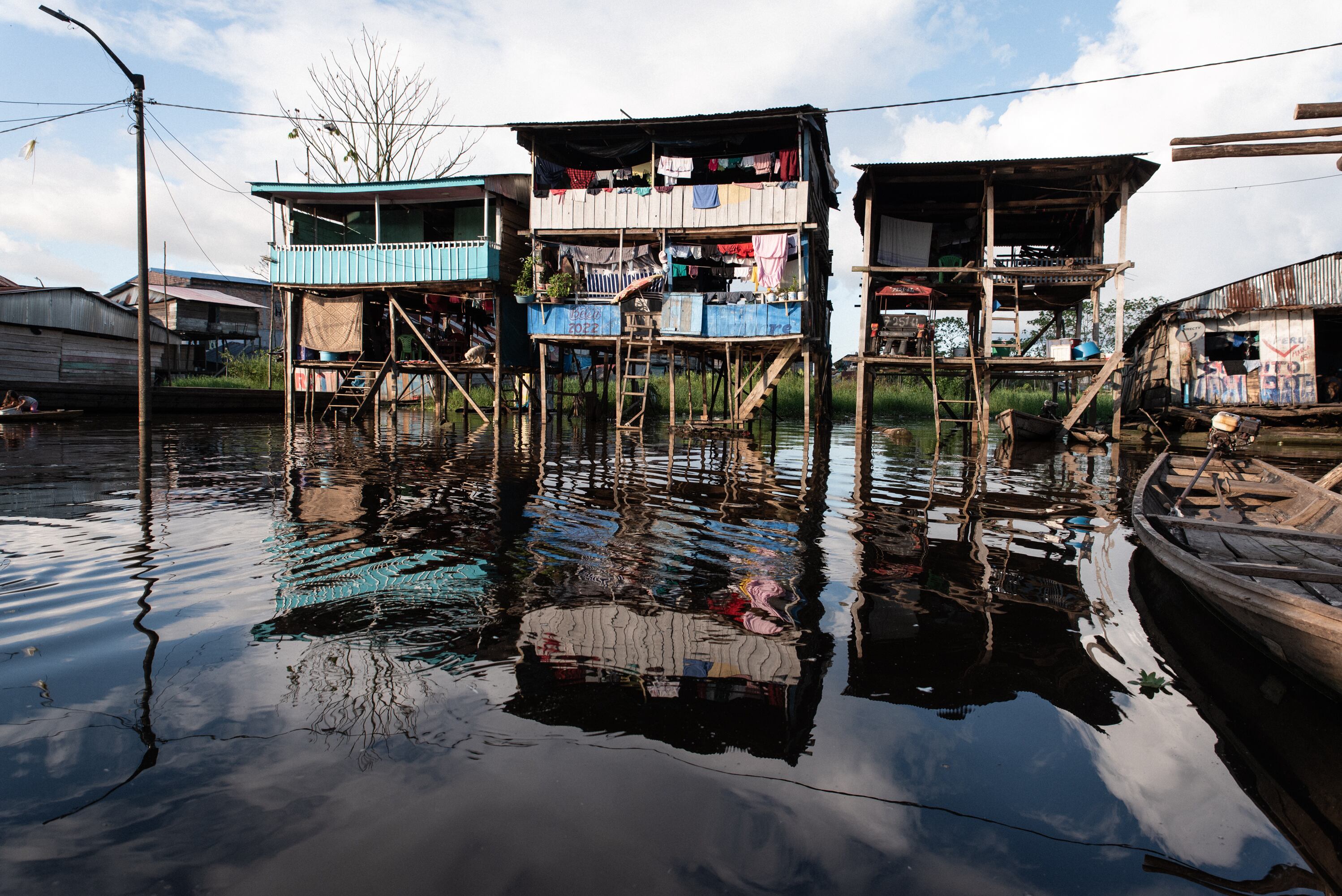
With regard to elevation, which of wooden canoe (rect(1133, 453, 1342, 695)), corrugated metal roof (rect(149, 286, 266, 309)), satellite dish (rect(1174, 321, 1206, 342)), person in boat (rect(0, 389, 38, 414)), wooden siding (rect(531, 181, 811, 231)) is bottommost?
wooden canoe (rect(1133, 453, 1342, 695))

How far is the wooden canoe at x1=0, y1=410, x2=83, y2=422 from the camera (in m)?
15.5

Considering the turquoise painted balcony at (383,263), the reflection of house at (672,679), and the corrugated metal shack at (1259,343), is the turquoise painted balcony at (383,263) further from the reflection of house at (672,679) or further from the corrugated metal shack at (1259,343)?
the corrugated metal shack at (1259,343)

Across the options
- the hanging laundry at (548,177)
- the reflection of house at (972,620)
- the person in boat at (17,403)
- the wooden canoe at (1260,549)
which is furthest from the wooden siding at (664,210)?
the person in boat at (17,403)

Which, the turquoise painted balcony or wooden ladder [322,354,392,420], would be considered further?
wooden ladder [322,354,392,420]

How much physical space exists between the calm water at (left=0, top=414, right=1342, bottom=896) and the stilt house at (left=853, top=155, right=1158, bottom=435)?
1145 cm

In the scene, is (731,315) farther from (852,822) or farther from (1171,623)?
(852,822)

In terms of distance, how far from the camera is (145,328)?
11969mm

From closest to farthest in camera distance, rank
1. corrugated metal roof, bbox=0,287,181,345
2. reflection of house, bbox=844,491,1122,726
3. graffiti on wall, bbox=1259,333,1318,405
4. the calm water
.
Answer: the calm water, reflection of house, bbox=844,491,1122,726, graffiti on wall, bbox=1259,333,1318,405, corrugated metal roof, bbox=0,287,181,345

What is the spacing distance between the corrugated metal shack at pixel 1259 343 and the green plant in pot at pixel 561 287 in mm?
14937

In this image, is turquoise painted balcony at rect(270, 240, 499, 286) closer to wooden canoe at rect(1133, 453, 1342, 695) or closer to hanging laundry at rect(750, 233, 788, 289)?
hanging laundry at rect(750, 233, 788, 289)

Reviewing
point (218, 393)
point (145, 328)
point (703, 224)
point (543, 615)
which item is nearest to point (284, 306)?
point (218, 393)

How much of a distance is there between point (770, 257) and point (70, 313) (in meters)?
23.6

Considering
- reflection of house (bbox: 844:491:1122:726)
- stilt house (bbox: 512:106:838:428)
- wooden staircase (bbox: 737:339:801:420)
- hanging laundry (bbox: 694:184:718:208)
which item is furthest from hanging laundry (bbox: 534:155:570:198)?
reflection of house (bbox: 844:491:1122:726)

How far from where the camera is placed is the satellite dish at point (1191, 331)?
18172 mm
